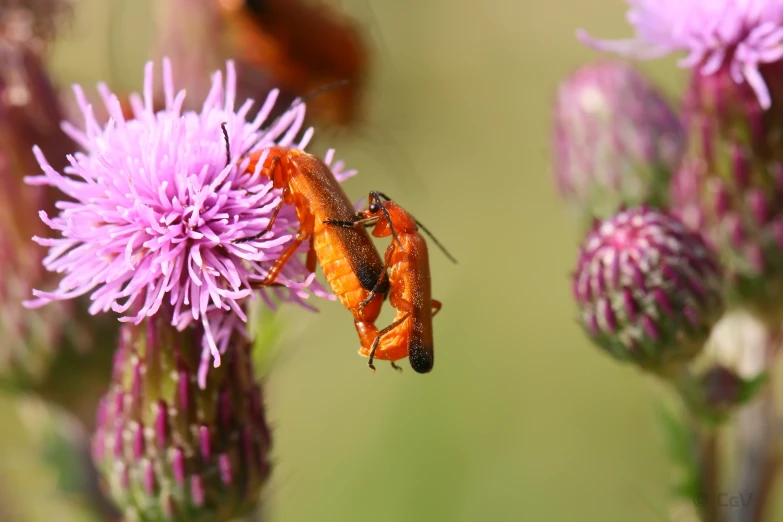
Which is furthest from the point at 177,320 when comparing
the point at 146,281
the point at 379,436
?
the point at 379,436

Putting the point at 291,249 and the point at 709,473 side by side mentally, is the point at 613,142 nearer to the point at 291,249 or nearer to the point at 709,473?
the point at 709,473

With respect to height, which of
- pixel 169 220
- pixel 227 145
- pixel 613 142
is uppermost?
pixel 227 145

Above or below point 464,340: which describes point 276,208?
above

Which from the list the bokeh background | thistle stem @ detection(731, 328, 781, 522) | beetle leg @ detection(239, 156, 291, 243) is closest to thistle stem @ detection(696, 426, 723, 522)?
thistle stem @ detection(731, 328, 781, 522)

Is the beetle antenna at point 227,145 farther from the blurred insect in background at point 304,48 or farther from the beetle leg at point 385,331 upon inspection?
the blurred insect in background at point 304,48

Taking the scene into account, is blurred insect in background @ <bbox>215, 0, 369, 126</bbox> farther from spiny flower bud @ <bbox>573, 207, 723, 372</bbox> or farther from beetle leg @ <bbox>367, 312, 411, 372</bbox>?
beetle leg @ <bbox>367, 312, 411, 372</bbox>

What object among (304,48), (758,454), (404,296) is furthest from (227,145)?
(304,48)

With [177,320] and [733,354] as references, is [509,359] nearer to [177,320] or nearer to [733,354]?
[733,354]
